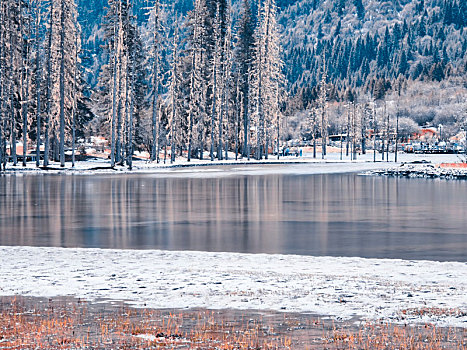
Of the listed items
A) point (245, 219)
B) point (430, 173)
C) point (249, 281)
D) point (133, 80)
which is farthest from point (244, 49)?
point (249, 281)

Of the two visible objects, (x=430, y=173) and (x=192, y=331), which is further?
(x=430, y=173)

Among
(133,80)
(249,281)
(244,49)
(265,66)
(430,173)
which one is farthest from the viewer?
(244,49)

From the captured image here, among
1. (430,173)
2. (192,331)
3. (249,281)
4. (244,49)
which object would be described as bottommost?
(192,331)

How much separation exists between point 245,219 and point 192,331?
46.9 ft

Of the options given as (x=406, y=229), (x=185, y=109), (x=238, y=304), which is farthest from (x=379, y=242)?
(x=185, y=109)

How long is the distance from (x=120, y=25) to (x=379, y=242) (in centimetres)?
5135

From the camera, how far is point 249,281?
38.2 ft

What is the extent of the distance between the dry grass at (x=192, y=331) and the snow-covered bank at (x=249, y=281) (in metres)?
0.52

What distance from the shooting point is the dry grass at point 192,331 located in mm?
7934

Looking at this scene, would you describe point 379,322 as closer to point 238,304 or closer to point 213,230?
point 238,304

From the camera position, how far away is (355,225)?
21031 mm

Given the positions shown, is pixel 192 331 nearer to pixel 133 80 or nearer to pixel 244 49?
pixel 133 80

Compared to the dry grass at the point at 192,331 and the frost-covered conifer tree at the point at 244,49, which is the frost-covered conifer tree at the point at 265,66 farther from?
the dry grass at the point at 192,331

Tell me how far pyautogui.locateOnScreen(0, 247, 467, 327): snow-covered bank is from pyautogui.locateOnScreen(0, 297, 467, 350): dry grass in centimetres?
52
